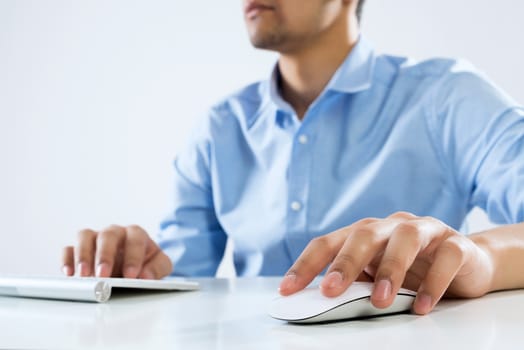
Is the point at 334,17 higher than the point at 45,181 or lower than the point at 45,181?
higher

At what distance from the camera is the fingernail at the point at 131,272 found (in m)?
1.02

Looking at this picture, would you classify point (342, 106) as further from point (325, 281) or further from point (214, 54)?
point (214, 54)

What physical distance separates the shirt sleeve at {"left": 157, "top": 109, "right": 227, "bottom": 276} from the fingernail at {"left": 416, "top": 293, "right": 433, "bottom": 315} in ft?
3.06

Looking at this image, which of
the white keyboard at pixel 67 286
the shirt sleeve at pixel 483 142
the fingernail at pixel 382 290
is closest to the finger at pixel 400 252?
the fingernail at pixel 382 290

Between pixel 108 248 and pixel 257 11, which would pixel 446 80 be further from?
pixel 108 248

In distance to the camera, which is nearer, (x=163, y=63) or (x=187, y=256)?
(x=187, y=256)

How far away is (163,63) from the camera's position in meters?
3.08

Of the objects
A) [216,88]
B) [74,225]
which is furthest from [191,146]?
[74,225]

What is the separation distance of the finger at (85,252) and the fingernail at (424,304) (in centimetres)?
57

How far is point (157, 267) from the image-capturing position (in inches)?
44.2

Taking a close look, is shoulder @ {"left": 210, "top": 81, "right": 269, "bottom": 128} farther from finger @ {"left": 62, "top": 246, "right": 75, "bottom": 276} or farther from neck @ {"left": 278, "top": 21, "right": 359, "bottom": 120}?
finger @ {"left": 62, "top": 246, "right": 75, "bottom": 276}

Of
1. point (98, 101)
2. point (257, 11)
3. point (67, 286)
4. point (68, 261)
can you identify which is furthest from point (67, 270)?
point (98, 101)

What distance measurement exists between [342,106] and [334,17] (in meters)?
0.25

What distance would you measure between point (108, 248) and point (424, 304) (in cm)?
57
